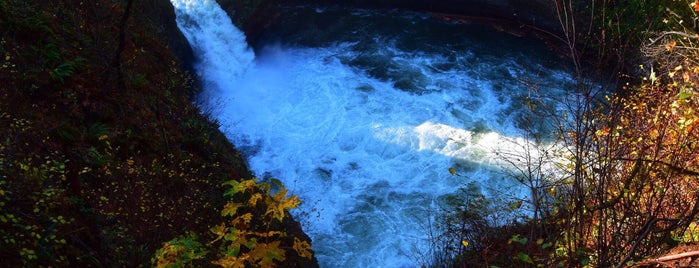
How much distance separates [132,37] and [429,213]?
756 cm

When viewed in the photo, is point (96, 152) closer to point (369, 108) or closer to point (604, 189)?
point (604, 189)

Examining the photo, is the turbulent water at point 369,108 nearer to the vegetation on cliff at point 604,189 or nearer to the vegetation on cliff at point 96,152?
the vegetation on cliff at point 604,189

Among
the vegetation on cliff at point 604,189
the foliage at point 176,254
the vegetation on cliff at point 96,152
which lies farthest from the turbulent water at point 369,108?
the foliage at point 176,254

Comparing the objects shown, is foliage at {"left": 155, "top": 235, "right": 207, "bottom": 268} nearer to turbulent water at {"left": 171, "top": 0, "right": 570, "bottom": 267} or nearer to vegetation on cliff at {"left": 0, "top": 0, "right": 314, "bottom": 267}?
vegetation on cliff at {"left": 0, "top": 0, "right": 314, "bottom": 267}

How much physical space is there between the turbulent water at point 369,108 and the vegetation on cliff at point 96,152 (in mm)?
2323

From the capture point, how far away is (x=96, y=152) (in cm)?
664

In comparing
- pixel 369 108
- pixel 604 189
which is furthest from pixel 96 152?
pixel 369 108

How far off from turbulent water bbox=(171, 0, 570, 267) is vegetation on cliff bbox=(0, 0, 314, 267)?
2323 millimetres

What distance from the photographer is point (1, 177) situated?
4887 millimetres

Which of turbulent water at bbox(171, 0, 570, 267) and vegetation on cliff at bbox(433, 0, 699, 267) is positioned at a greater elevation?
turbulent water at bbox(171, 0, 570, 267)

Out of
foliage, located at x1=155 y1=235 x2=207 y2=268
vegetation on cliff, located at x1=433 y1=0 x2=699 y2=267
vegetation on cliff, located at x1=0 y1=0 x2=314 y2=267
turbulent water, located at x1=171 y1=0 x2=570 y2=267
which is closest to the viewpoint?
foliage, located at x1=155 y1=235 x2=207 y2=268

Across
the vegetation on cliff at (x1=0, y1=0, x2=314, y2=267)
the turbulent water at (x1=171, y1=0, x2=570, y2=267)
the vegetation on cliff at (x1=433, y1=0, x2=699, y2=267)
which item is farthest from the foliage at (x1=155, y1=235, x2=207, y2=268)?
the turbulent water at (x1=171, y1=0, x2=570, y2=267)

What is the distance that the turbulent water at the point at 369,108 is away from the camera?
1076 cm

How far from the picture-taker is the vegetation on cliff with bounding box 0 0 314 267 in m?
4.95
